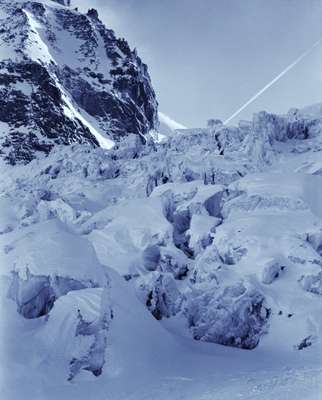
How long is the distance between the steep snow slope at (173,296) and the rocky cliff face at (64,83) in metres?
57.8

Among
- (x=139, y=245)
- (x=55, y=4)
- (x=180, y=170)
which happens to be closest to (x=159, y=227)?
(x=139, y=245)

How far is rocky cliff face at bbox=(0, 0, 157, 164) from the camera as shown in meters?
88.7

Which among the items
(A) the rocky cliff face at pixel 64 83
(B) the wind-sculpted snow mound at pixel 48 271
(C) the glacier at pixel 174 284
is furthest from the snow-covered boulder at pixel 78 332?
(A) the rocky cliff face at pixel 64 83

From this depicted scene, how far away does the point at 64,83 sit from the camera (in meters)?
113

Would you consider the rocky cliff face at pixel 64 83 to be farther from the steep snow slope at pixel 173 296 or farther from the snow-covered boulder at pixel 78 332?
the snow-covered boulder at pixel 78 332

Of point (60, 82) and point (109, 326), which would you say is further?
point (60, 82)

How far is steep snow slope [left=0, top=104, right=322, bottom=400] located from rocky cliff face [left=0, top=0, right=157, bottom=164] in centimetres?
5778

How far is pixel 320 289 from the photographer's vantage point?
607 inches

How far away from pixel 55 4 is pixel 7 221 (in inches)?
5235

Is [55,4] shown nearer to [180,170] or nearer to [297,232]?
[180,170]

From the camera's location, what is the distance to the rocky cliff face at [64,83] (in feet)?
291

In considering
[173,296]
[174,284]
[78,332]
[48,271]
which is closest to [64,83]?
[174,284]

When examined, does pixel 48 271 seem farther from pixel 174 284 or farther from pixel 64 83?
pixel 64 83

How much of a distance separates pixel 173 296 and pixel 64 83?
333 ft
